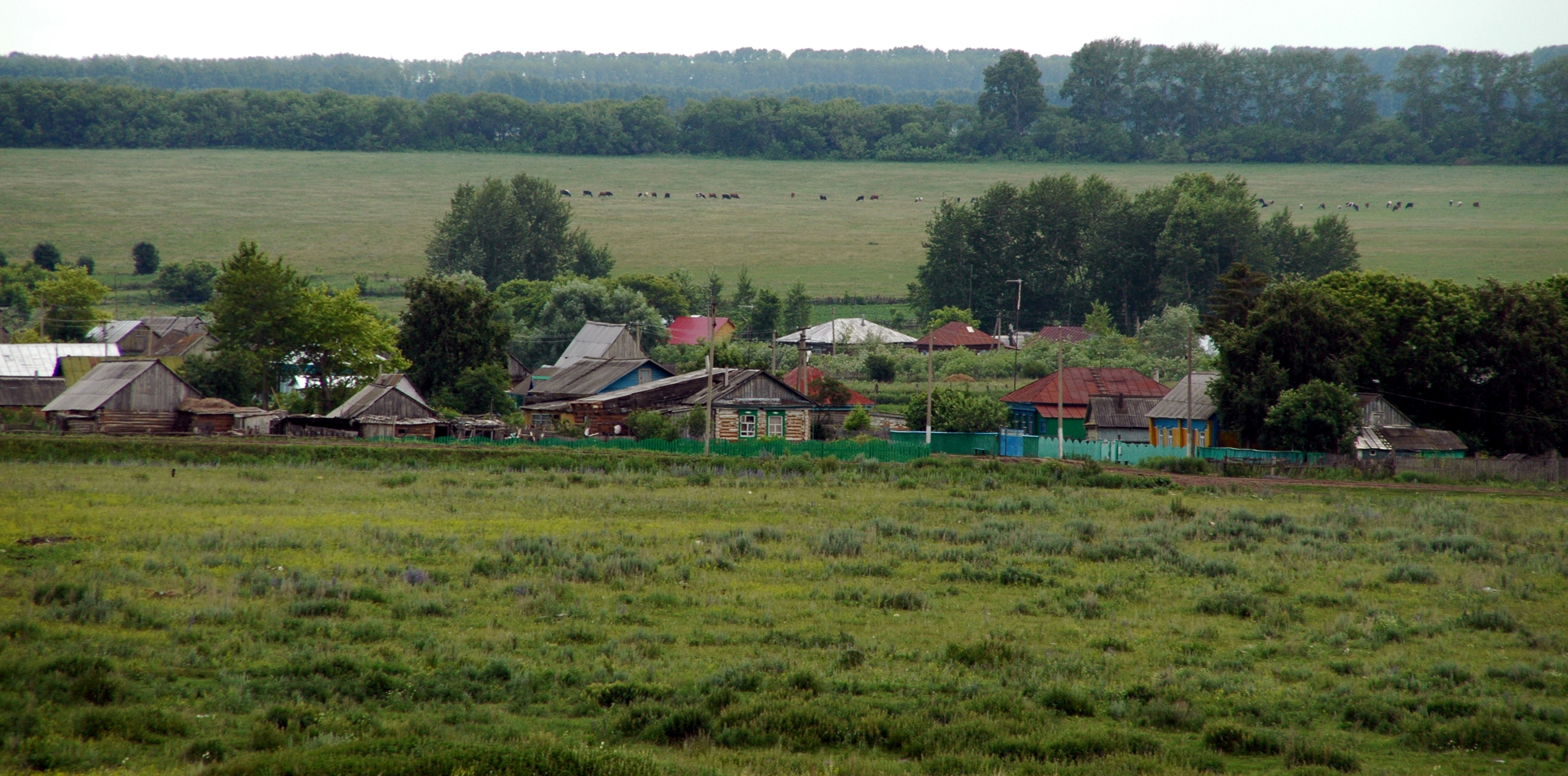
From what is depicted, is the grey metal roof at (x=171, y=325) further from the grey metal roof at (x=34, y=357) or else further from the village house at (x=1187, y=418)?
the village house at (x=1187, y=418)

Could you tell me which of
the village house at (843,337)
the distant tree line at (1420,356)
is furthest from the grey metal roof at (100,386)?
the village house at (843,337)

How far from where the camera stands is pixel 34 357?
6838 cm

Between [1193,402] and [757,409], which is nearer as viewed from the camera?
[1193,402]

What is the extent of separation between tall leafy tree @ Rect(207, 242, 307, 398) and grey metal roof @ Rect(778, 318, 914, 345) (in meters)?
43.2

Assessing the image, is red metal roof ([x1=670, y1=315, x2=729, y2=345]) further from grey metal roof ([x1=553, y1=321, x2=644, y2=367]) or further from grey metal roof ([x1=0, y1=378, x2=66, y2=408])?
grey metal roof ([x1=0, y1=378, x2=66, y2=408])

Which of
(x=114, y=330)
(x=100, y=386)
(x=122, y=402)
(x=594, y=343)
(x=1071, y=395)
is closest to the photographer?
(x=122, y=402)

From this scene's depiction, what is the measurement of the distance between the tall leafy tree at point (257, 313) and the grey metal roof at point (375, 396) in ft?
34.1

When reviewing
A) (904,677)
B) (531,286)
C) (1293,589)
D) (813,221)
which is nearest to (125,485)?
(904,677)

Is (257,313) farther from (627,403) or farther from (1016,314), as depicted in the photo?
(1016,314)

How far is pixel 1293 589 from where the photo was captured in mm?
23156

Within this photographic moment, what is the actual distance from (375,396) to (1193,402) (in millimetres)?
37616

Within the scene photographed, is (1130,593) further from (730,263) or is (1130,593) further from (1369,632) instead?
(730,263)

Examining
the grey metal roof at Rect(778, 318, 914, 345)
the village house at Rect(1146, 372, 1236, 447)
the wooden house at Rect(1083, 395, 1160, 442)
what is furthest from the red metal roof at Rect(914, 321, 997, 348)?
the village house at Rect(1146, 372, 1236, 447)

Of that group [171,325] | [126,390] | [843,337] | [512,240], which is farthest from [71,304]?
[843,337]
